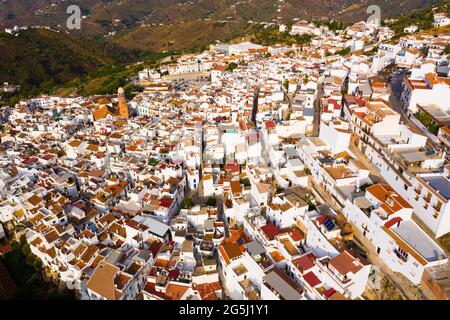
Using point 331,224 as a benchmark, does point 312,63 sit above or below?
above

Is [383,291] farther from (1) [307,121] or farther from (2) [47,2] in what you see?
(2) [47,2]

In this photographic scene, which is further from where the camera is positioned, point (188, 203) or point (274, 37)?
point (274, 37)

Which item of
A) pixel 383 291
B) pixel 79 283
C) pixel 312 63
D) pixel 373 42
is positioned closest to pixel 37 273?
pixel 79 283

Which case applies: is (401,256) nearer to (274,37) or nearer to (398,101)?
(398,101)

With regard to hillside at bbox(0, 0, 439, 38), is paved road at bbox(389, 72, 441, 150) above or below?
below

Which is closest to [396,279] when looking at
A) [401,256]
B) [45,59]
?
[401,256]

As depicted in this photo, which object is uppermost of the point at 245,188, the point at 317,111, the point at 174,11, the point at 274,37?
the point at 174,11

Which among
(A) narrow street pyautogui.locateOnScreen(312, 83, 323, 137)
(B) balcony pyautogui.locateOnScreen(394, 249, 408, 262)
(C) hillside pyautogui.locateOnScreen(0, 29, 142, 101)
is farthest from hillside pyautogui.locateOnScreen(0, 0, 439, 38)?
(B) balcony pyautogui.locateOnScreen(394, 249, 408, 262)

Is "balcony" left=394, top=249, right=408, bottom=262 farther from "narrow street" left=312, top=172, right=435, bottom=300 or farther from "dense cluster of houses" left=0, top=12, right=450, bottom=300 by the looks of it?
"narrow street" left=312, top=172, right=435, bottom=300

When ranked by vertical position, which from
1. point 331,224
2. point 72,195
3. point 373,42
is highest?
point 373,42

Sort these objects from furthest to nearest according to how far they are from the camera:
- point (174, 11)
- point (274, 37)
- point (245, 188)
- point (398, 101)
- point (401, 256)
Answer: point (174, 11) < point (274, 37) < point (398, 101) < point (245, 188) < point (401, 256)

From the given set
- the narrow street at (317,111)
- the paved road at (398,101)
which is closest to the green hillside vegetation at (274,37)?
the narrow street at (317,111)
